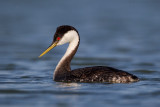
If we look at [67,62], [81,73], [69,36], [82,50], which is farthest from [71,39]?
[82,50]

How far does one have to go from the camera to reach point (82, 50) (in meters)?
21.3

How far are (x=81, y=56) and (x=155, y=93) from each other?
8191 mm

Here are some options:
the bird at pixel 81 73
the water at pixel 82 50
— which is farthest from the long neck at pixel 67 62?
the water at pixel 82 50

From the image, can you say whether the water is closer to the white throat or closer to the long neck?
the long neck

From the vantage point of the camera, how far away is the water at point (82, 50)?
11.3m

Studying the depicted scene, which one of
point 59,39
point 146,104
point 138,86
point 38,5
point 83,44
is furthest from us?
point 38,5

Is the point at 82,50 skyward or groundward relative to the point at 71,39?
skyward

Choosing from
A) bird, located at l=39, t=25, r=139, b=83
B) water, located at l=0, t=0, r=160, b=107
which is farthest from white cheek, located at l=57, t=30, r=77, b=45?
water, located at l=0, t=0, r=160, b=107

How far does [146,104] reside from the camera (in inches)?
413

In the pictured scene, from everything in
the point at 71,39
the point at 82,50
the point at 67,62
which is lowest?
the point at 67,62

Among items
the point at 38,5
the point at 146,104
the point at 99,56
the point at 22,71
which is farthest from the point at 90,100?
the point at 38,5

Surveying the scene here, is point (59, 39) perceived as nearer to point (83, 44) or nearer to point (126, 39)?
point (83, 44)

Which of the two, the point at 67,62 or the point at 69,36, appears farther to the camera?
the point at 67,62

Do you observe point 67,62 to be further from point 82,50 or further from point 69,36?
point 82,50
